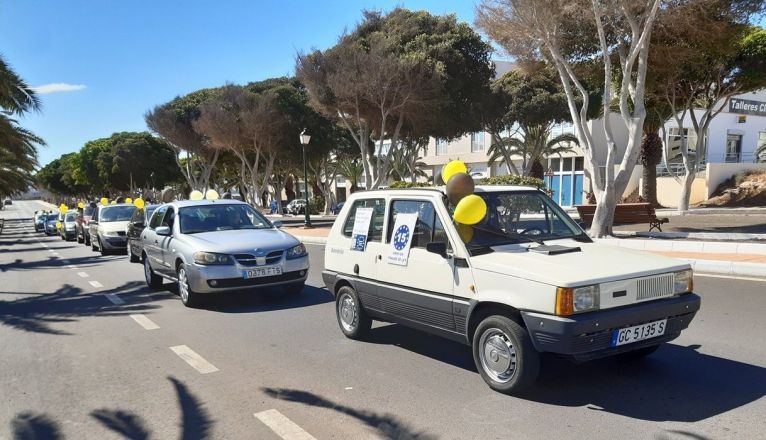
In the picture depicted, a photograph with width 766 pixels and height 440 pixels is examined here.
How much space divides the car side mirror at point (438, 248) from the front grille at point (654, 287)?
154 centimetres

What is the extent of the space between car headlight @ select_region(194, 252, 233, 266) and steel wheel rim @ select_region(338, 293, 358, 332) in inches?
94.1

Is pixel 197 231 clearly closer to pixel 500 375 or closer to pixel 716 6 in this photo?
pixel 500 375

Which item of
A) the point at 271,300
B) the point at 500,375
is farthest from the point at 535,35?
the point at 500,375

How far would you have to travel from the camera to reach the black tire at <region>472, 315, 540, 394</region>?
170 inches

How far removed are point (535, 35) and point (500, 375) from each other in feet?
45.7

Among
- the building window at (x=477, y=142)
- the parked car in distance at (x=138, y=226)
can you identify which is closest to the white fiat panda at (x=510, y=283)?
the parked car in distance at (x=138, y=226)

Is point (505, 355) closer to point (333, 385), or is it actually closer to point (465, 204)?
point (465, 204)

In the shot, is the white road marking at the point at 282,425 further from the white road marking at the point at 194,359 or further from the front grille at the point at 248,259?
the front grille at the point at 248,259

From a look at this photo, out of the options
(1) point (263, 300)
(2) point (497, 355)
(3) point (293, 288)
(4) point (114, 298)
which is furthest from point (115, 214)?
(2) point (497, 355)

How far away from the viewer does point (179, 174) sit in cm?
6312

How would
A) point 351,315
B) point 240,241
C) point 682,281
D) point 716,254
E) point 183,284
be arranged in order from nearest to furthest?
point 682,281 < point 351,315 < point 240,241 < point 183,284 < point 716,254

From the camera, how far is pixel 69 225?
94.4 feet

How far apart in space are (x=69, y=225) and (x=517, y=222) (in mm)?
28855

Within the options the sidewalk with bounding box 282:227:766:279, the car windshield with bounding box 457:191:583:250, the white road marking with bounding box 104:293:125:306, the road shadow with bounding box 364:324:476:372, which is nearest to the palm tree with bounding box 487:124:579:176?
the sidewalk with bounding box 282:227:766:279
